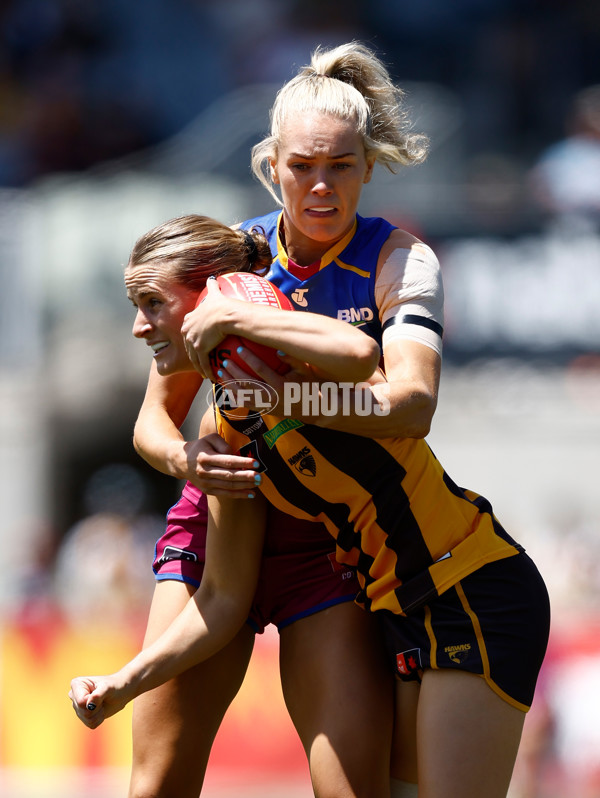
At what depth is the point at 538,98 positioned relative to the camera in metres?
11.3

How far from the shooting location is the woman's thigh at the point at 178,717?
324cm

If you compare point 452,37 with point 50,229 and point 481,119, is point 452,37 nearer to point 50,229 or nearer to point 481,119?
point 481,119

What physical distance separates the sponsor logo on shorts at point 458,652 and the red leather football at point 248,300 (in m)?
0.83

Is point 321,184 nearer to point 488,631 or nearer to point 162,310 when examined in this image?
point 162,310

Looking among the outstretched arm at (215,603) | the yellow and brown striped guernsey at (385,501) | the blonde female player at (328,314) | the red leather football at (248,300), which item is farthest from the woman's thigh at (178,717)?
the red leather football at (248,300)

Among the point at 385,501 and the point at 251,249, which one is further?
the point at 251,249

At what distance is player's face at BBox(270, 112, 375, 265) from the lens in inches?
116

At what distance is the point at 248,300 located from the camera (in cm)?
275

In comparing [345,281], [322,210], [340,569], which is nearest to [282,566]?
[340,569]

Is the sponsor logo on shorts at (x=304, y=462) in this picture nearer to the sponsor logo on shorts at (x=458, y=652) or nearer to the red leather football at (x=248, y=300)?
the red leather football at (x=248, y=300)

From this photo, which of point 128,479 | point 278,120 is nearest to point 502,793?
point 278,120

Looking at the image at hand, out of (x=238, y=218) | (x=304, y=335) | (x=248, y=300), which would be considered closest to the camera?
(x=304, y=335)

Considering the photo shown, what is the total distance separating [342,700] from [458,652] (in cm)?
41

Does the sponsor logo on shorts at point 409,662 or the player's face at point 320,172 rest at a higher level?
the player's face at point 320,172
